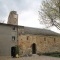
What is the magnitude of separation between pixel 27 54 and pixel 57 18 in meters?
14.4

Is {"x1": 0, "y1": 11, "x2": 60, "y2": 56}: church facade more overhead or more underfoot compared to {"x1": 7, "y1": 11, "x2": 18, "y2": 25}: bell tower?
more underfoot

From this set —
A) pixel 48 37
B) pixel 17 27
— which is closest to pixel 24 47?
pixel 17 27

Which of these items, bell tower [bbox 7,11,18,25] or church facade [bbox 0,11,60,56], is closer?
church facade [bbox 0,11,60,56]

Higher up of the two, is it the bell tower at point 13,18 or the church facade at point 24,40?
the bell tower at point 13,18

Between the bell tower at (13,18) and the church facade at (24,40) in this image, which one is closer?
the church facade at (24,40)

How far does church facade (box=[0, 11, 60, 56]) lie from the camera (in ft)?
135

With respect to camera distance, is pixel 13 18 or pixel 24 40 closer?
pixel 24 40

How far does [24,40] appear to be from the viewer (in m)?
45.0

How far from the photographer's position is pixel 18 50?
4266 centimetres

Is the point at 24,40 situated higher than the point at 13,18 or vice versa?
the point at 13,18

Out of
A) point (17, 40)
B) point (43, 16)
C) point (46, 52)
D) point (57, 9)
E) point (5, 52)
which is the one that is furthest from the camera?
point (46, 52)

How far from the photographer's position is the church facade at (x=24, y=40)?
1624 inches

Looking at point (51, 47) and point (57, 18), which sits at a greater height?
point (57, 18)

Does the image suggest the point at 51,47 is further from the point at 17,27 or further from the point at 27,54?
the point at 17,27
